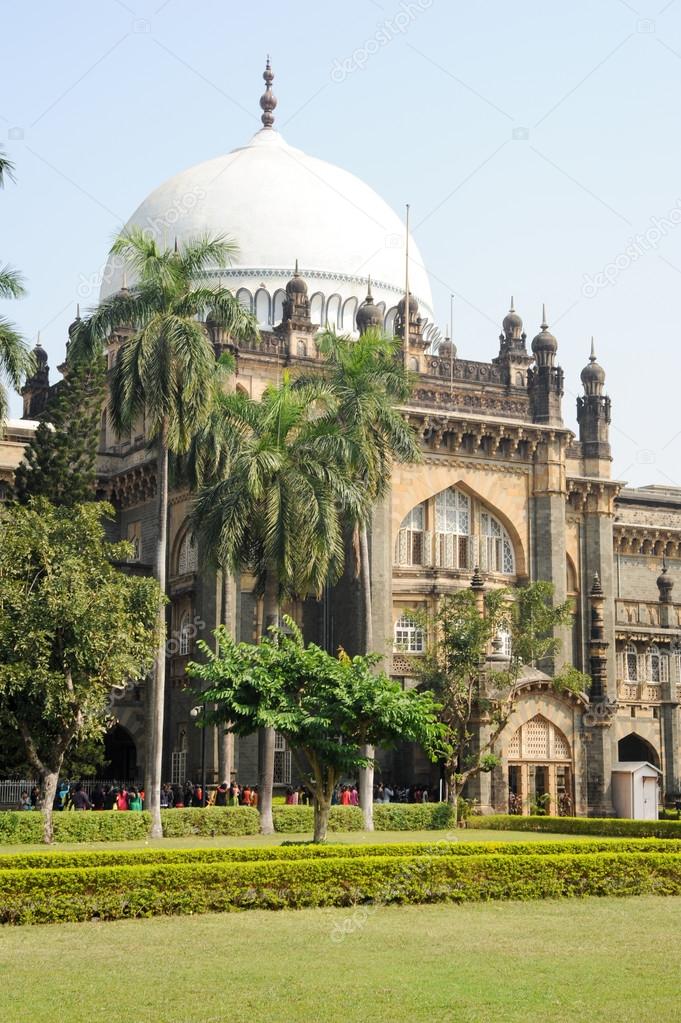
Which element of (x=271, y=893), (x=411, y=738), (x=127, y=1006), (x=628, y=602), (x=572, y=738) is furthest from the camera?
(x=628, y=602)

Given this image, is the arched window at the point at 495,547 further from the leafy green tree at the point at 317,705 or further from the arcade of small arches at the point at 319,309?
the leafy green tree at the point at 317,705

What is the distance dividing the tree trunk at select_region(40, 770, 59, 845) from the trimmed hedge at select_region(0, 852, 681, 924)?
11056mm

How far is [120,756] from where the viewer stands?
47.3 m

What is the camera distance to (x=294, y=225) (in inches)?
2083

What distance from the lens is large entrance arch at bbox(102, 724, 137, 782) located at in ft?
153

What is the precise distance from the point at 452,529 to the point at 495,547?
1722 millimetres

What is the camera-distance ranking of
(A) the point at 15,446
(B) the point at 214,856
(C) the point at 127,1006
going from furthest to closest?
(A) the point at 15,446 → (B) the point at 214,856 → (C) the point at 127,1006

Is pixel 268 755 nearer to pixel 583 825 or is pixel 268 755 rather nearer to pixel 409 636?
pixel 583 825

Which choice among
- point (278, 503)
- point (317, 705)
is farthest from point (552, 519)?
point (317, 705)

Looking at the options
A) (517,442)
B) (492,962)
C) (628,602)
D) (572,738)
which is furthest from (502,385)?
(492,962)

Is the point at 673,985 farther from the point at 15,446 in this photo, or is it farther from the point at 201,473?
the point at 15,446

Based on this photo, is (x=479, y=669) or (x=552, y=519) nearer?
(x=479, y=669)

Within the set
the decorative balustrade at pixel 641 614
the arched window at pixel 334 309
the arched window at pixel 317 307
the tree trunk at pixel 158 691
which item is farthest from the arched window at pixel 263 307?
the tree trunk at pixel 158 691

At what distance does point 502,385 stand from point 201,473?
16.1 metres
